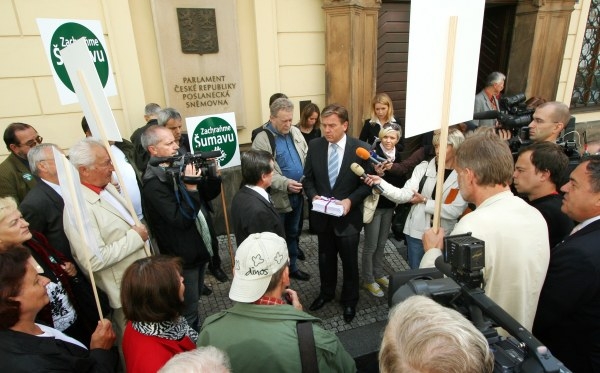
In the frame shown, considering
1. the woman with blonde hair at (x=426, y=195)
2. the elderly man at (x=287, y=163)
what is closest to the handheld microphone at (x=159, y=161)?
the elderly man at (x=287, y=163)

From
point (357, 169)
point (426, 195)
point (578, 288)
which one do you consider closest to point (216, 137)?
point (357, 169)

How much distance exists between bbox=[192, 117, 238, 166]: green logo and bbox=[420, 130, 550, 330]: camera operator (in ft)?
8.70

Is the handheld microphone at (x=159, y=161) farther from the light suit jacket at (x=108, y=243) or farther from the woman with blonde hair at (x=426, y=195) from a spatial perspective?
the woman with blonde hair at (x=426, y=195)

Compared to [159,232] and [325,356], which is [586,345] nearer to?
[325,356]

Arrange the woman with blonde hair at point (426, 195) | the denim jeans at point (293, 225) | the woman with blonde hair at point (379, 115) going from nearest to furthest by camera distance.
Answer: the woman with blonde hair at point (426, 195)
the denim jeans at point (293, 225)
the woman with blonde hair at point (379, 115)

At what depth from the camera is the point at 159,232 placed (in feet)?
9.14

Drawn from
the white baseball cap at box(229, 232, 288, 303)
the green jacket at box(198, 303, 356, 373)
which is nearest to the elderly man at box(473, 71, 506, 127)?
the white baseball cap at box(229, 232, 288, 303)

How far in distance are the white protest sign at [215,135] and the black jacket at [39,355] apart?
2.36 metres

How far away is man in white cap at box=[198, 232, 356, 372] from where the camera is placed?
1.44m

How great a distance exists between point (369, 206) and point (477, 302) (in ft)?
6.82

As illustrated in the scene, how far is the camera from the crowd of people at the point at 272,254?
56.7 inches

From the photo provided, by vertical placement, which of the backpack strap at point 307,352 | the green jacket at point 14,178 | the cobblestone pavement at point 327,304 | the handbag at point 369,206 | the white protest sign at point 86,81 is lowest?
the cobblestone pavement at point 327,304

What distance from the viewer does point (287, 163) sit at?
13.0ft

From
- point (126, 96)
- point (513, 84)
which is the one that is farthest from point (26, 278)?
point (513, 84)
